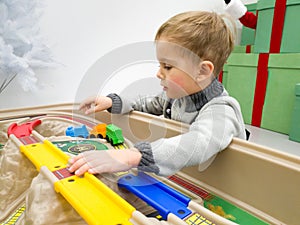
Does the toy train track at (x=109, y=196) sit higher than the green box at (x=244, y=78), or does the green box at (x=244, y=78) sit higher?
the green box at (x=244, y=78)

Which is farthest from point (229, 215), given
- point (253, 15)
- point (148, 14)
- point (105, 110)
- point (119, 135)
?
point (253, 15)

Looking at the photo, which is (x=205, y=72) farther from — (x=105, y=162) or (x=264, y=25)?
(x=264, y=25)

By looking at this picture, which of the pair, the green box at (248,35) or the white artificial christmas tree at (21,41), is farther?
the green box at (248,35)

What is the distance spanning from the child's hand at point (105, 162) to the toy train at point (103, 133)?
0.48 ft

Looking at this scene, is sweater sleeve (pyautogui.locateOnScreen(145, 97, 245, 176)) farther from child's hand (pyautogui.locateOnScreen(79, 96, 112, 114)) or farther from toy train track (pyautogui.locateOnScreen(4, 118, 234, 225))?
child's hand (pyautogui.locateOnScreen(79, 96, 112, 114))

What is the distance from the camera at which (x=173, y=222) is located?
9.8 inches

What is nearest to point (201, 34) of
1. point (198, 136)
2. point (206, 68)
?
point (206, 68)

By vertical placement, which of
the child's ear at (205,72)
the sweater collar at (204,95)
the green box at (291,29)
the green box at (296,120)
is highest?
the green box at (291,29)

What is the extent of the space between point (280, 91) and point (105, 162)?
37.9 inches

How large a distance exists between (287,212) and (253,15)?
3.37ft

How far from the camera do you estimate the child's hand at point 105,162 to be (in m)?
0.34

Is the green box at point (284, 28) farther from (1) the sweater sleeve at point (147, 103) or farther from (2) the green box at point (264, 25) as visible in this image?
(1) the sweater sleeve at point (147, 103)

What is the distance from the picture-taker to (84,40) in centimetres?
84

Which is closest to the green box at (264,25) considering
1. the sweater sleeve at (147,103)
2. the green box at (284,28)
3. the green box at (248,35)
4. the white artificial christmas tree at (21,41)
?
the green box at (284,28)
